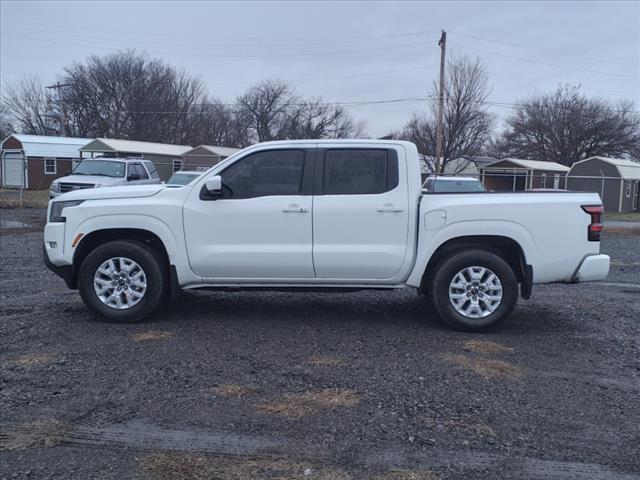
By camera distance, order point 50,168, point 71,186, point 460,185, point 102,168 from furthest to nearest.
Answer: point 50,168 < point 102,168 < point 71,186 < point 460,185

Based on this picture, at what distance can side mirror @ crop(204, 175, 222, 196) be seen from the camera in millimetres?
6004

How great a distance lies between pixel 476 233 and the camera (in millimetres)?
6020

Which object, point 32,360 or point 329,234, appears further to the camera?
point 329,234

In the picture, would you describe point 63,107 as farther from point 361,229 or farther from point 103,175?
point 361,229

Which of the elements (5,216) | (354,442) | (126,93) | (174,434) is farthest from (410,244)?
(126,93)

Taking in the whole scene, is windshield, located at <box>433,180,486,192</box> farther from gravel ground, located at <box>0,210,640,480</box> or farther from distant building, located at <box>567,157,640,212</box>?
distant building, located at <box>567,157,640,212</box>

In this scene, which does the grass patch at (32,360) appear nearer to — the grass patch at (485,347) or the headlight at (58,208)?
the headlight at (58,208)

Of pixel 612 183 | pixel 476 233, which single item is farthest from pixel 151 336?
pixel 612 183

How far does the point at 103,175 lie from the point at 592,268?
1660 cm

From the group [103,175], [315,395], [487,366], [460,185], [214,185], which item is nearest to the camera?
[315,395]

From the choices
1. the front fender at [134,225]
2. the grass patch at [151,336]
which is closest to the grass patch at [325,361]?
the grass patch at [151,336]

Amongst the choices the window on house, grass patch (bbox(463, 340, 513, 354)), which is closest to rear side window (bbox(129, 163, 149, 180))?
grass patch (bbox(463, 340, 513, 354))

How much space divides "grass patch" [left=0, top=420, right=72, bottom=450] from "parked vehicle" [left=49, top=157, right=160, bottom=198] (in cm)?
1500

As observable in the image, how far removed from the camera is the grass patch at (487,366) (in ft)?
15.9
